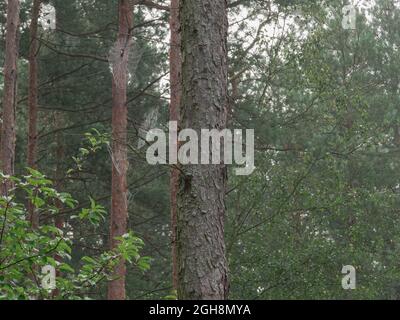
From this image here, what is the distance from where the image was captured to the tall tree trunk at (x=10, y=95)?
11477 millimetres

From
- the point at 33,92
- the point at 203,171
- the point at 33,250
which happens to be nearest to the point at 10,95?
the point at 33,92

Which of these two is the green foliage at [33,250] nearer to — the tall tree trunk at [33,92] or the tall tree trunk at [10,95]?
the tall tree trunk at [10,95]

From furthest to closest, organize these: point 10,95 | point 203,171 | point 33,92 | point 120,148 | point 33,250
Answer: point 33,92, point 120,148, point 10,95, point 33,250, point 203,171

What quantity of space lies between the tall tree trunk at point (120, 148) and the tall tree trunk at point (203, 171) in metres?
7.62

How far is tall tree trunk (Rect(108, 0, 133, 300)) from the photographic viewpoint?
13.3 meters

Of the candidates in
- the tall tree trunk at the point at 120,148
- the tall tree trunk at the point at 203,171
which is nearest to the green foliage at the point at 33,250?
the tall tree trunk at the point at 203,171

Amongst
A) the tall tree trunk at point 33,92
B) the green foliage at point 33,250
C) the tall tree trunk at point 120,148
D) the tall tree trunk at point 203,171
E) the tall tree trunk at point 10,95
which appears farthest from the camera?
the tall tree trunk at point 33,92

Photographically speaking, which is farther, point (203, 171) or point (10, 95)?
point (10, 95)

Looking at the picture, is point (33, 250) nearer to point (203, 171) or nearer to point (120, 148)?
point (203, 171)

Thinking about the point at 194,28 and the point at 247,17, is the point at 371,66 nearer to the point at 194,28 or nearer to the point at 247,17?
the point at 247,17

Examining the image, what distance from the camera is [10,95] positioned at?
11.8 metres

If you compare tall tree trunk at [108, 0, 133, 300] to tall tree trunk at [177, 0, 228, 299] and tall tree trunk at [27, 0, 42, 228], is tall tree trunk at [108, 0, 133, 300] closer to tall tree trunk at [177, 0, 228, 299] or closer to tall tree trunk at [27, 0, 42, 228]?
tall tree trunk at [27, 0, 42, 228]

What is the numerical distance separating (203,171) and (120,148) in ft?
27.7

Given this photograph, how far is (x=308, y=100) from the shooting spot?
14.5m
